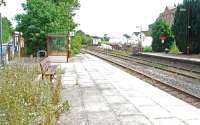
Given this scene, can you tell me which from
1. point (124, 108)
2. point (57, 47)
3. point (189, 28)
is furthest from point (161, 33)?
point (124, 108)

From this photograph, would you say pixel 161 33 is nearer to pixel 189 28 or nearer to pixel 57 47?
pixel 189 28

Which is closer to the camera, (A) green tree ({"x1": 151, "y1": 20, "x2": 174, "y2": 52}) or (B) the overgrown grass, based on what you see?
(B) the overgrown grass

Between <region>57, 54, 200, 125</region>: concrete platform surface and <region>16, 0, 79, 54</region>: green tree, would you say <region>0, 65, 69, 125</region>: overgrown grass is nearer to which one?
<region>57, 54, 200, 125</region>: concrete platform surface

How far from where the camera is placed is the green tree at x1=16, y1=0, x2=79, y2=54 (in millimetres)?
42562

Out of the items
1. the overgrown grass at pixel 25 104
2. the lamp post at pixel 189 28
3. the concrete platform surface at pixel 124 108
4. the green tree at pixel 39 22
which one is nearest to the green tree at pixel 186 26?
the lamp post at pixel 189 28

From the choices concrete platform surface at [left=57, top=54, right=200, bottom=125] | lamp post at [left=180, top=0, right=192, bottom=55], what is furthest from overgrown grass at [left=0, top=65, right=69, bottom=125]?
lamp post at [left=180, top=0, right=192, bottom=55]

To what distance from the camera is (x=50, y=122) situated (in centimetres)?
653

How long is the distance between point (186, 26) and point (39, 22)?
2038 cm

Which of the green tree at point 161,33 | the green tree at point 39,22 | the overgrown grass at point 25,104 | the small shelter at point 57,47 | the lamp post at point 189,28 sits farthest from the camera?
the green tree at point 161,33

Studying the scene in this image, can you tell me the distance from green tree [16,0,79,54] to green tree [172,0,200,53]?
1683cm

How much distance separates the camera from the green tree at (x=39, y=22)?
42562 millimetres

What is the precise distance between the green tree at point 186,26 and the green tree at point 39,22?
55.2 feet

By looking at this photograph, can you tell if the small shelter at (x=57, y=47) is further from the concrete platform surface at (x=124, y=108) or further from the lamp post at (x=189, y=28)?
the lamp post at (x=189, y=28)

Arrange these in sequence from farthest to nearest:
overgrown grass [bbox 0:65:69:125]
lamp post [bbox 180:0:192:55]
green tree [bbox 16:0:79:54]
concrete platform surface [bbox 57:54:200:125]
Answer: lamp post [bbox 180:0:192:55], green tree [bbox 16:0:79:54], concrete platform surface [bbox 57:54:200:125], overgrown grass [bbox 0:65:69:125]
